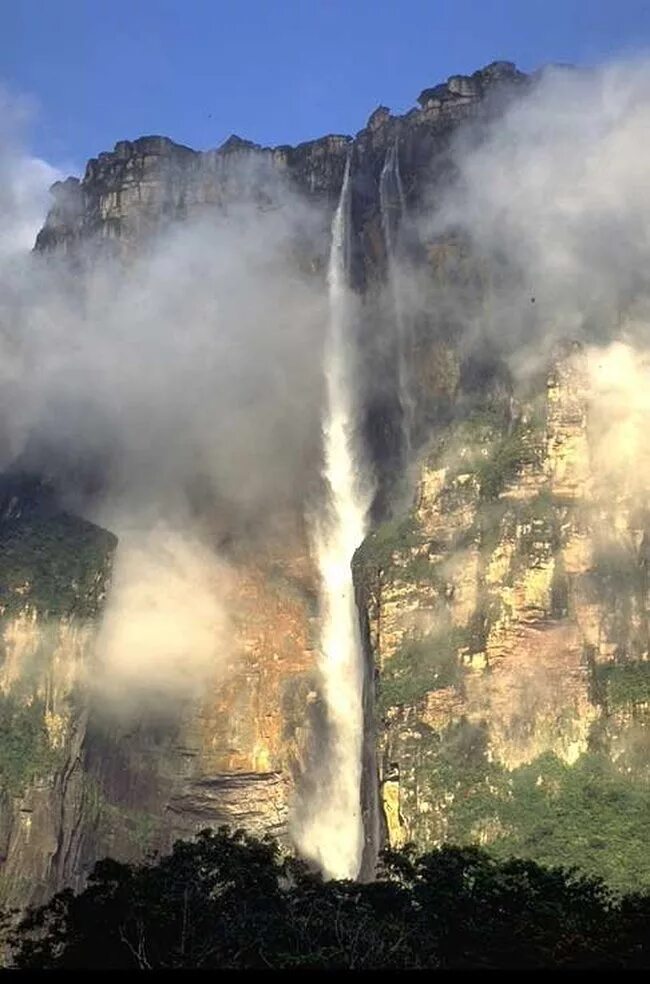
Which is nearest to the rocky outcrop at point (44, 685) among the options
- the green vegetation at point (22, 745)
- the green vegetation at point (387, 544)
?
the green vegetation at point (22, 745)

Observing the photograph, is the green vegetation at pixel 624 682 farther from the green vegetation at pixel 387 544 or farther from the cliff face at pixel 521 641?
the green vegetation at pixel 387 544

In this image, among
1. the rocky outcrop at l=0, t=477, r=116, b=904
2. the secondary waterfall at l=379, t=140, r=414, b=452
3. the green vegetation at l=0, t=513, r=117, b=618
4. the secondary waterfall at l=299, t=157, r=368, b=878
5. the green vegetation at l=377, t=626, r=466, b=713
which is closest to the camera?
the green vegetation at l=377, t=626, r=466, b=713

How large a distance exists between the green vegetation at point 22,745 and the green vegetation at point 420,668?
17136 mm

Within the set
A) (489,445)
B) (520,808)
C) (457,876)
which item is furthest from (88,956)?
(489,445)

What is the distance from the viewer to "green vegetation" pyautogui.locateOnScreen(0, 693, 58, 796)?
165ft

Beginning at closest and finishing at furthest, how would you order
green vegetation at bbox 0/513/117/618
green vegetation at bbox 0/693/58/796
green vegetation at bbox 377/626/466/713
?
green vegetation at bbox 377/626/466/713 → green vegetation at bbox 0/693/58/796 → green vegetation at bbox 0/513/117/618

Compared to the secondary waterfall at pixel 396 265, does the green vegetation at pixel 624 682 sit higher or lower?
lower

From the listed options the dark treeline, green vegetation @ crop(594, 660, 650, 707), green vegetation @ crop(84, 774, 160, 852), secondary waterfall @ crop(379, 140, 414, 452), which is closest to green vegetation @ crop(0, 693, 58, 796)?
green vegetation @ crop(84, 774, 160, 852)

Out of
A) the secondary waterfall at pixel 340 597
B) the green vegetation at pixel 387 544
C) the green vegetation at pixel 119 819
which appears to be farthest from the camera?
the green vegetation at pixel 387 544

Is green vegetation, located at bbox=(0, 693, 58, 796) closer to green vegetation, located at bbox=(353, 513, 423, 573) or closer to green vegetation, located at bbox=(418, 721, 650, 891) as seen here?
green vegetation, located at bbox=(353, 513, 423, 573)

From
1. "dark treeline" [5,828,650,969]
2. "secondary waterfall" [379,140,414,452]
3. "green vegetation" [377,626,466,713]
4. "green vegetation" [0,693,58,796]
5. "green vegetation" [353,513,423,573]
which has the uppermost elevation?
"secondary waterfall" [379,140,414,452]

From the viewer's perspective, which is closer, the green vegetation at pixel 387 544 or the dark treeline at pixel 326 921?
the dark treeline at pixel 326 921

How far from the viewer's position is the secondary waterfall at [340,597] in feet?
162

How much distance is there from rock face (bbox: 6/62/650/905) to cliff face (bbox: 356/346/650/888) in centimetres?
10
